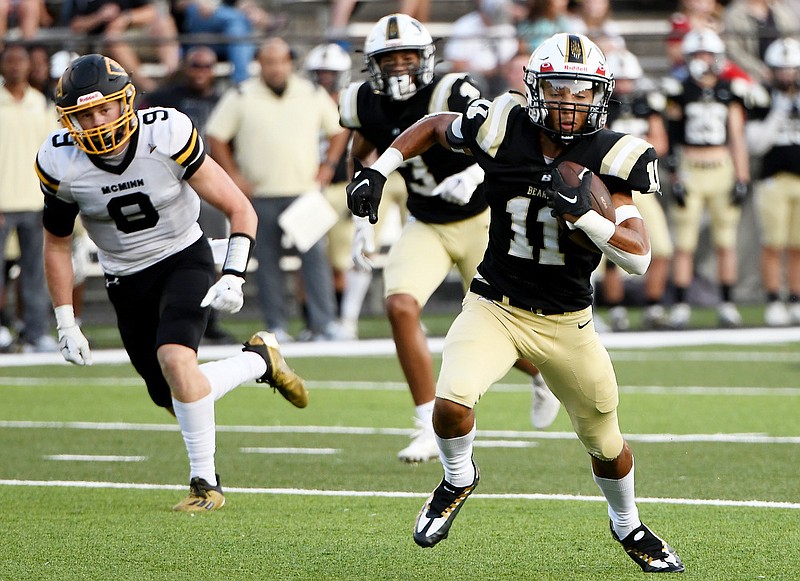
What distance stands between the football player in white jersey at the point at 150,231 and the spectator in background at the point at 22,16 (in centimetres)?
742

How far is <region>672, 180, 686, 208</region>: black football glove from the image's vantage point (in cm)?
1134

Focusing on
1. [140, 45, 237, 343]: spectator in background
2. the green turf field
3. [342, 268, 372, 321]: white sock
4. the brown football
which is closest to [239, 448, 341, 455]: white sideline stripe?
the green turf field

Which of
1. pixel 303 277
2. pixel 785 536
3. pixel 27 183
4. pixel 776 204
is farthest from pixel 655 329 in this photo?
pixel 785 536

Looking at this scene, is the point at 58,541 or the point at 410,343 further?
the point at 410,343

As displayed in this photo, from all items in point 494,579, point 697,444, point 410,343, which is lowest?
point 697,444

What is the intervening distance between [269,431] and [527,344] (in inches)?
121

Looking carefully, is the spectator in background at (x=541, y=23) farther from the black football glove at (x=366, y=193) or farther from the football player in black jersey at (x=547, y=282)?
the football player in black jersey at (x=547, y=282)

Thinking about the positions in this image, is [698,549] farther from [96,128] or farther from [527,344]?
[96,128]

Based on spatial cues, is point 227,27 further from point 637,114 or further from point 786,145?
point 786,145

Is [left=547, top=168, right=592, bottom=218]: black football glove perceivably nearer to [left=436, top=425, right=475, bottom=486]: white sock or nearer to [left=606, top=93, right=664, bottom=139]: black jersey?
[left=436, top=425, right=475, bottom=486]: white sock

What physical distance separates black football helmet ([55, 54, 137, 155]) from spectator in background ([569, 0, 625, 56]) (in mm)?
7174

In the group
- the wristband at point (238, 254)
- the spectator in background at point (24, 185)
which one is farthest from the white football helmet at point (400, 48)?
the spectator in background at point (24, 185)

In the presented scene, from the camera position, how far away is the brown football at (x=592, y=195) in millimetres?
4020

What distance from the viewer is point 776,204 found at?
38.0ft
